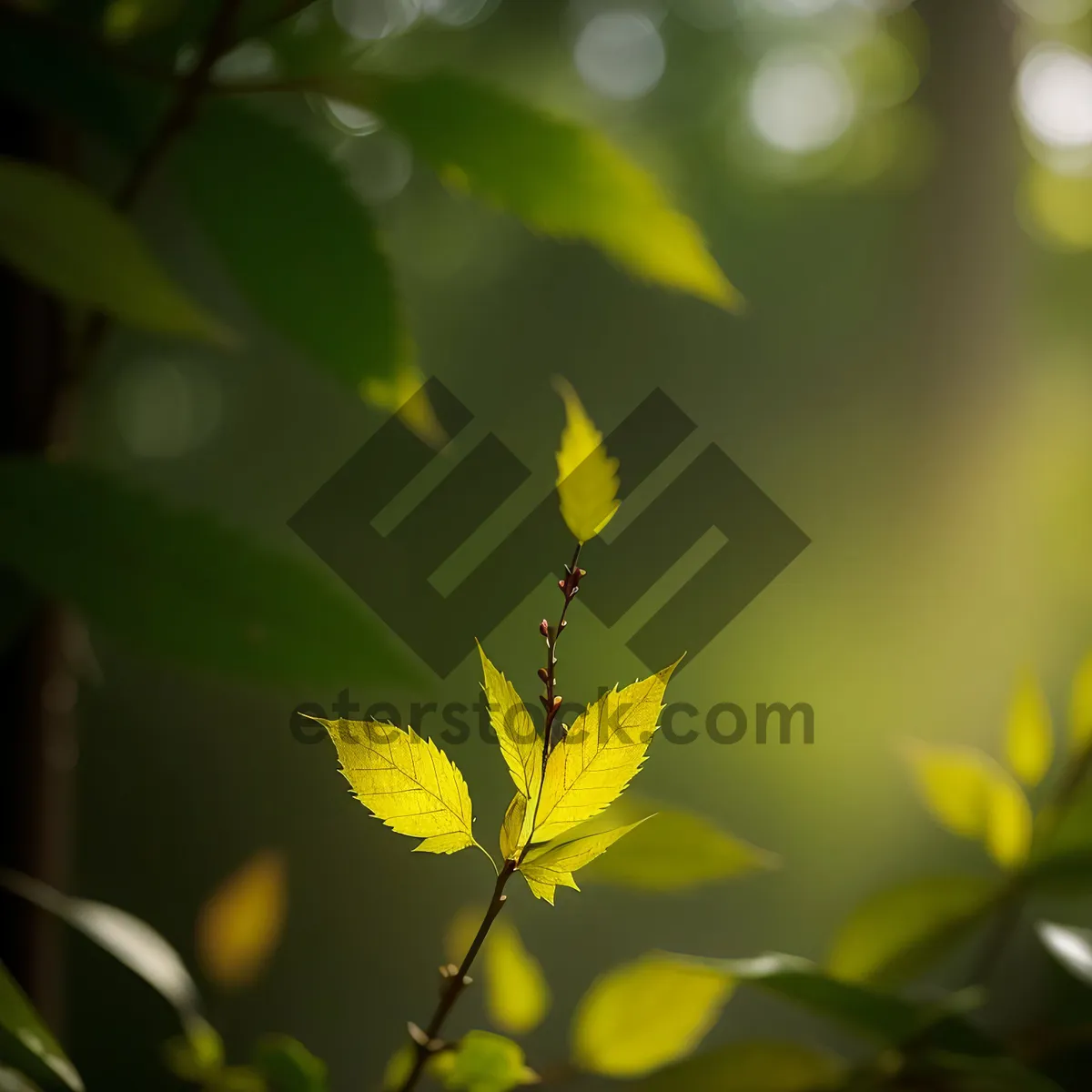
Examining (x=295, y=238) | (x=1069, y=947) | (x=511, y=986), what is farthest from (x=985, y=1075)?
(x=295, y=238)

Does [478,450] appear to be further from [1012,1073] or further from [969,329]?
[969,329]

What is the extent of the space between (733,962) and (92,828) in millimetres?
427

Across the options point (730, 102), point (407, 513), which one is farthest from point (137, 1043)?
point (730, 102)

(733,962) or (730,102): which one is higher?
(730,102)

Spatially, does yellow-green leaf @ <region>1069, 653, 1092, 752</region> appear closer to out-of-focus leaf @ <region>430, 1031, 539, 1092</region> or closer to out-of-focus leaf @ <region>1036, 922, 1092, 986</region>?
out-of-focus leaf @ <region>1036, 922, 1092, 986</region>

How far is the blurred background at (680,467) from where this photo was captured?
48cm

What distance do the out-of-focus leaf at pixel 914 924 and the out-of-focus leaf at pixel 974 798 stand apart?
0.05 feet

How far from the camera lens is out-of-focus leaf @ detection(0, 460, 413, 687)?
209 millimetres

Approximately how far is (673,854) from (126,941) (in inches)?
5.6

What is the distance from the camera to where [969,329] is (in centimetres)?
88

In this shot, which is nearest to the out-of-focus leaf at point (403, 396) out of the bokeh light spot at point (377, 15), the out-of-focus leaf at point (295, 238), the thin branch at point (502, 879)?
the out-of-focus leaf at point (295, 238)

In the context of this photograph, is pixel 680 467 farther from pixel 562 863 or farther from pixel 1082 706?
pixel 562 863

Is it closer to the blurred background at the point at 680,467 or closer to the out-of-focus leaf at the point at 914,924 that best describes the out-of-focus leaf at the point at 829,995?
the out-of-focus leaf at the point at 914,924

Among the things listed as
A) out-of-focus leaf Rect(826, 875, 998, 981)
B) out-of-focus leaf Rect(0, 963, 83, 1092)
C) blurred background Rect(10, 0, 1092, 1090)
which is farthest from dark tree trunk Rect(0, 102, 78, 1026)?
out-of-focus leaf Rect(826, 875, 998, 981)
